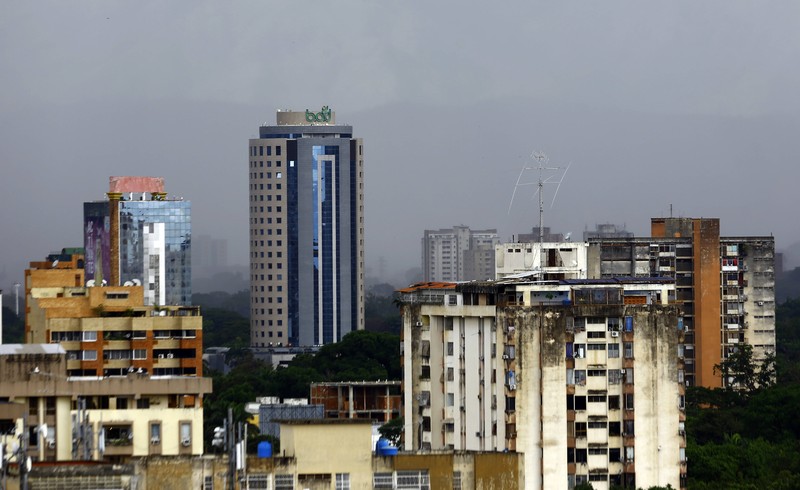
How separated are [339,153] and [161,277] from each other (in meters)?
44.4

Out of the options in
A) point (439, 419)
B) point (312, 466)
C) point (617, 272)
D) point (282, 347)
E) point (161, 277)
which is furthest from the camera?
point (282, 347)

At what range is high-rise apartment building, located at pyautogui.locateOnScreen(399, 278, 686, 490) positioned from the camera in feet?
187

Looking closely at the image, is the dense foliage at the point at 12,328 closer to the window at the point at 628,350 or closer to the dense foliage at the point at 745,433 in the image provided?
the dense foliage at the point at 745,433

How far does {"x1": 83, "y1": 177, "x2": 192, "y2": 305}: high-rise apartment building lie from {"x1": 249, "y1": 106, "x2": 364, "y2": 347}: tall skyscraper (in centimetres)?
3727

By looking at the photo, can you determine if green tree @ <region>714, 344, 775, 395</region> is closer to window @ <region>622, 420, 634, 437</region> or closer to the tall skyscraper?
window @ <region>622, 420, 634, 437</region>

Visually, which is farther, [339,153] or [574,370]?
[339,153]

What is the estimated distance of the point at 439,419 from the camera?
6153 cm

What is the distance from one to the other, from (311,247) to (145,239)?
46.9 meters

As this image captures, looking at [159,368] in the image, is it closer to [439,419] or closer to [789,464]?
[439,419]

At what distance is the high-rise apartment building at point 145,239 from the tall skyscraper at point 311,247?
3727 cm

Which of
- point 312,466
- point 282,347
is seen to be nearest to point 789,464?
point 312,466

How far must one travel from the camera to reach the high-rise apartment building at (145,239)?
411ft

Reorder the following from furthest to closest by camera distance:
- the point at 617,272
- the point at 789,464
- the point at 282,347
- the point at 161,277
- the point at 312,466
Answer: the point at 282,347, the point at 161,277, the point at 617,272, the point at 789,464, the point at 312,466

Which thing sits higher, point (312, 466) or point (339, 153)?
point (339, 153)
